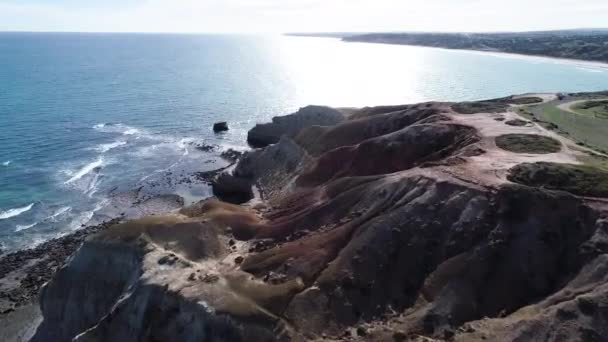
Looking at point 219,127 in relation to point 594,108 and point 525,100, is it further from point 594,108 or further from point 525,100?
point 594,108

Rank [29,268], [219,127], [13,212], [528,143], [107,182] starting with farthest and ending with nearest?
1. [219,127]
2. [107,182]
3. [13,212]
4. [29,268]
5. [528,143]

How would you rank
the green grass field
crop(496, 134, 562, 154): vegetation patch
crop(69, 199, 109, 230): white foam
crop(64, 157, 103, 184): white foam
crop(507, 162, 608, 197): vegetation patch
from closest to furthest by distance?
crop(507, 162, 608, 197): vegetation patch → crop(496, 134, 562, 154): vegetation patch → the green grass field → crop(69, 199, 109, 230): white foam → crop(64, 157, 103, 184): white foam

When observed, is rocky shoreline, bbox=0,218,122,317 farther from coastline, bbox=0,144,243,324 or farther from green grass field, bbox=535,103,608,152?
green grass field, bbox=535,103,608,152

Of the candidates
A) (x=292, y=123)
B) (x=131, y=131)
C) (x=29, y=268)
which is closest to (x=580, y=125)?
(x=292, y=123)

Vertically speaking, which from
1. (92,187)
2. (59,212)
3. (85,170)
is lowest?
(59,212)

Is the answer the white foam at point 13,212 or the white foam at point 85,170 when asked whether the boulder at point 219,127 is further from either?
the white foam at point 13,212

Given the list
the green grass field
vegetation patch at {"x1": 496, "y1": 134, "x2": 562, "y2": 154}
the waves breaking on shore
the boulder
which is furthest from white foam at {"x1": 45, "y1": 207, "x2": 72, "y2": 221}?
the green grass field
